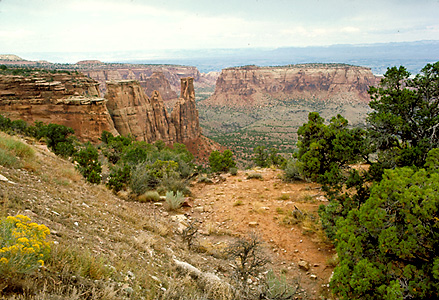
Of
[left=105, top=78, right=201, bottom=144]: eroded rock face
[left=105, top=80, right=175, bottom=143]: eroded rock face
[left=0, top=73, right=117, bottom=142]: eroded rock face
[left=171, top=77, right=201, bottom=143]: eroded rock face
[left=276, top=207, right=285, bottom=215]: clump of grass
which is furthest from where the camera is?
[left=171, top=77, right=201, bottom=143]: eroded rock face

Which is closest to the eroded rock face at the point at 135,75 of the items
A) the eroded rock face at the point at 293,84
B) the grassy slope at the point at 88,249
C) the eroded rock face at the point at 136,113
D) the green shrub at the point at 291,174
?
the eroded rock face at the point at 293,84

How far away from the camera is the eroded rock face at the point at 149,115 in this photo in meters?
39.9

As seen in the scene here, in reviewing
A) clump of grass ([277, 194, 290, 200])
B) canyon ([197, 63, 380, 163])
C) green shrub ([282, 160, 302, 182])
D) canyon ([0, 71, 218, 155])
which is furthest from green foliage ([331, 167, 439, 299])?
canyon ([197, 63, 380, 163])

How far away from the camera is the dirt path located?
7.07 meters

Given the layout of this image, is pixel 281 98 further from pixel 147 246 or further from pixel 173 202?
pixel 147 246

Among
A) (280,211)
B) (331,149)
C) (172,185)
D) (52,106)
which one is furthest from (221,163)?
(52,106)

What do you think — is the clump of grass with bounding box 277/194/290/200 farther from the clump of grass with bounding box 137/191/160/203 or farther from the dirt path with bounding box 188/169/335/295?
the clump of grass with bounding box 137/191/160/203

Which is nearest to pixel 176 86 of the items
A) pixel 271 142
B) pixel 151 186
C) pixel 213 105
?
pixel 213 105

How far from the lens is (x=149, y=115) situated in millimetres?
46500

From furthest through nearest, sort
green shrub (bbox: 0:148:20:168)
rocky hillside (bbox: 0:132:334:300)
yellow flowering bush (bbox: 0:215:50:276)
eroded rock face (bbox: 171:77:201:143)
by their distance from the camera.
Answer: eroded rock face (bbox: 171:77:201:143), green shrub (bbox: 0:148:20:168), rocky hillside (bbox: 0:132:334:300), yellow flowering bush (bbox: 0:215:50:276)

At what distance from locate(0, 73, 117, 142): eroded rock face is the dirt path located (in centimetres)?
2236

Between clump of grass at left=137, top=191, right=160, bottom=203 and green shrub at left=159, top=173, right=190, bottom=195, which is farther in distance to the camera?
green shrub at left=159, top=173, right=190, bottom=195

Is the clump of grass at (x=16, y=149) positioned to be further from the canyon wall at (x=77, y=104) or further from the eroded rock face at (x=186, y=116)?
the eroded rock face at (x=186, y=116)

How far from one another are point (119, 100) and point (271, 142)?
Answer: 41189mm
